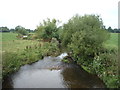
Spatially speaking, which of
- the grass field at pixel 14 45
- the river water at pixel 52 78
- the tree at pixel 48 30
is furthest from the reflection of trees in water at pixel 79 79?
the tree at pixel 48 30

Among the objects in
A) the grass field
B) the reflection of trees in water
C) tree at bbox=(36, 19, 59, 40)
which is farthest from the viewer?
tree at bbox=(36, 19, 59, 40)

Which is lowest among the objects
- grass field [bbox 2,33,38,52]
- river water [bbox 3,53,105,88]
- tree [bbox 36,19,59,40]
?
river water [bbox 3,53,105,88]

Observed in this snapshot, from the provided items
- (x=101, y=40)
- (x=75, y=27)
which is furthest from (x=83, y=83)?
(x=75, y=27)

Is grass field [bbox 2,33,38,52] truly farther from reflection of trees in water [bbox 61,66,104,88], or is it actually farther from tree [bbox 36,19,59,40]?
reflection of trees in water [bbox 61,66,104,88]

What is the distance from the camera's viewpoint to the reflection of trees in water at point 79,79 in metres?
11.2

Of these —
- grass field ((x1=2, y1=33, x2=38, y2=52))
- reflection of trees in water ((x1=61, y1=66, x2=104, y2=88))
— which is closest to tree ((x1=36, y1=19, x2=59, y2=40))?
grass field ((x1=2, y1=33, x2=38, y2=52))

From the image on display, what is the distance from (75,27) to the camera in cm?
1919

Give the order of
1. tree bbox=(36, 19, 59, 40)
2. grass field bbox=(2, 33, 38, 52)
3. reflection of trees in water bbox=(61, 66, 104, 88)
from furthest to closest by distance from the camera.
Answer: tree bbox=(36, 19, 59, 40), grass field bbox=(2, 33, 38, 52), reflection of trees in water bbox=(61, 66, 104, 88)

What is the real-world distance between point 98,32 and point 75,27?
4.33 metres

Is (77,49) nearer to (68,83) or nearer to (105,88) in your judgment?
(68,83)

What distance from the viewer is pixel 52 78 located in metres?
13.0

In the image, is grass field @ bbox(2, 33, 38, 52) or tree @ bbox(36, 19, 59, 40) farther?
tree @ bbox(36, 19, 59, 40)

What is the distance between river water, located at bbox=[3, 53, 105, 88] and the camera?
11.2 meters

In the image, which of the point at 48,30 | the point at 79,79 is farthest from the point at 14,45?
the point at 79,79
